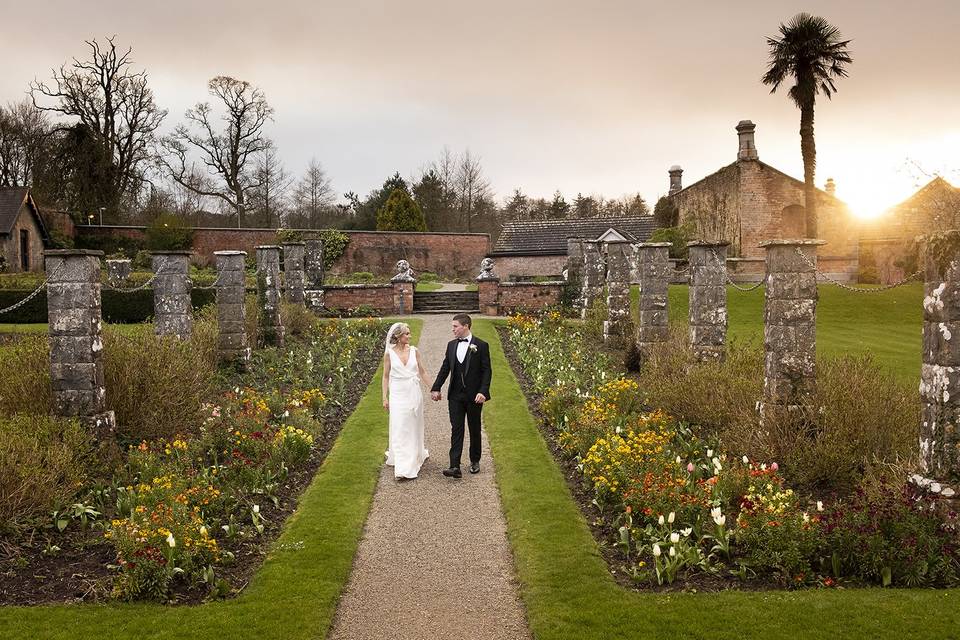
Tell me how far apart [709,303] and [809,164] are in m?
22.7

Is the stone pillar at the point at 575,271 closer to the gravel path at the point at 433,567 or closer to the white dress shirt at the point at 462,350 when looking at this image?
the white dress shirt at the point at 462,350

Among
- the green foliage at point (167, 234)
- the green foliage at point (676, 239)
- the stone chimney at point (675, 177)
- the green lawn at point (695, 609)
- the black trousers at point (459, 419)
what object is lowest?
the green lawn at point (695, 609)

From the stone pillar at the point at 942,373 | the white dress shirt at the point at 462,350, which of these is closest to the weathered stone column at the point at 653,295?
the white dress shirt at the point at 462,350

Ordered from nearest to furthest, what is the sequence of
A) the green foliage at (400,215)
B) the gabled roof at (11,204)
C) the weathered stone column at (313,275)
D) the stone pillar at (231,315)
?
the stone pillar at (231,315)
the weathered stone column at (313,275)
the gabled roof at (11,204)
the green foliage at (400,215)

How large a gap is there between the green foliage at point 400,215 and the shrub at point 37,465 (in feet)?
119

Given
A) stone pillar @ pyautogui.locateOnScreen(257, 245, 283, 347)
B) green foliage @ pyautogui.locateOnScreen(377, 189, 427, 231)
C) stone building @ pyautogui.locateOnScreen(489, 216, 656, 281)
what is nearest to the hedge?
stone pillar @ pyautogui.locateOnScreen(257, 245, 283, 347)

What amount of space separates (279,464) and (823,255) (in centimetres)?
3017

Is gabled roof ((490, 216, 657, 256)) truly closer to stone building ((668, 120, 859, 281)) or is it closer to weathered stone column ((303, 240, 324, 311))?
stone building ((668, 120, 859, 281))

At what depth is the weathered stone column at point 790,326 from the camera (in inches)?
351

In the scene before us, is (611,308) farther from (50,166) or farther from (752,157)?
(50,166)

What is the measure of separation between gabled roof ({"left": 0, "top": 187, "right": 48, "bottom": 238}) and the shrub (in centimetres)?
3168

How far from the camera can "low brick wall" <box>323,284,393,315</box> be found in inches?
1019

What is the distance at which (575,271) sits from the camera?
2612 centimetres

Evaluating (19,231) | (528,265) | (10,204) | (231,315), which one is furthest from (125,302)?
(528,265)
